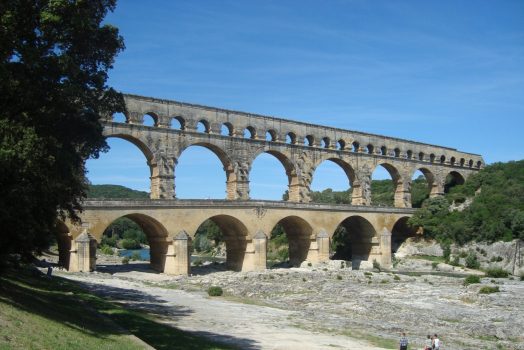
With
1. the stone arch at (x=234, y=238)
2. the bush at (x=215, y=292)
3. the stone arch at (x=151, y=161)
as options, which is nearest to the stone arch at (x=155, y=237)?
the stone arch at (x=151, y=161)

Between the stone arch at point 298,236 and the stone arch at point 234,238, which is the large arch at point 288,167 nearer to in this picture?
the stone arch at point 298,236

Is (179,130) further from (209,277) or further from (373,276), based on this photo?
(373,276)

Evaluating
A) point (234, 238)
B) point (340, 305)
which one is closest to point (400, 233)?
point (234, 238)

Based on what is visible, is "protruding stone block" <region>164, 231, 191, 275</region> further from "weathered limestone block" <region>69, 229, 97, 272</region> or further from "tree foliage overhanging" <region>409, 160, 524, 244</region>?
"tree foliage overhanging" <region>409, 160, 524, 244</region>

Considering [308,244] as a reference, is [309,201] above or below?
above

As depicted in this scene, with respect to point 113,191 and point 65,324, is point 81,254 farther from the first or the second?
point 113,191

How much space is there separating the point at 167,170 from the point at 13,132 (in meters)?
28.9

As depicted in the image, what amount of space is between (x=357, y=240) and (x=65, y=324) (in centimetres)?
4572

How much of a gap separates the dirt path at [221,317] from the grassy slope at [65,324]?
1.69 meters

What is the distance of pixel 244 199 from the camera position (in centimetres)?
4431

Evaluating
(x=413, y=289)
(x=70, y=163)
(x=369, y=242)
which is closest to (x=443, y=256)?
(x=369, y=242)

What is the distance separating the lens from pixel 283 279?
38.0 meters

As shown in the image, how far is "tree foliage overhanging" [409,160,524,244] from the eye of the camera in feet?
172

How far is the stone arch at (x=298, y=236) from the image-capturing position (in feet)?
159
